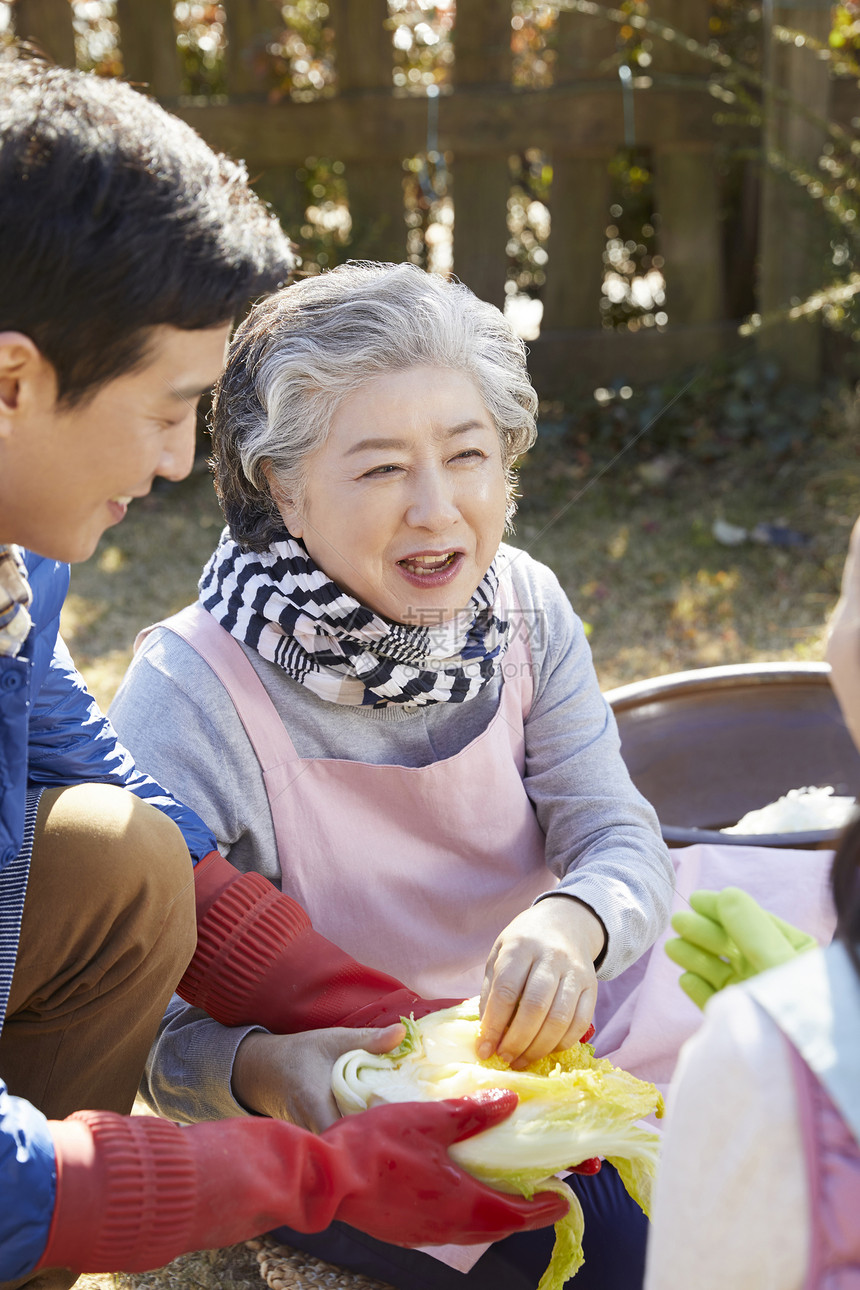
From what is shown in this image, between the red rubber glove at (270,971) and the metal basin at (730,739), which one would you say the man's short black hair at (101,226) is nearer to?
the red rubber glove at (270,971)

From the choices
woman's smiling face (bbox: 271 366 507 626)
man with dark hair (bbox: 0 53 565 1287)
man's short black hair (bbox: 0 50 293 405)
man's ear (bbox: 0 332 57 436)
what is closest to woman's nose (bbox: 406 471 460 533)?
woman's smiling face (bbox: 271 366 507 626)

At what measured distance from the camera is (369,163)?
4723mm

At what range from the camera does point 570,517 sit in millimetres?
4531

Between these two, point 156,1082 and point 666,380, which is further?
point 666,380

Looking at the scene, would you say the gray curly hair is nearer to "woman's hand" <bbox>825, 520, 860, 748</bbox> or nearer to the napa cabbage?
the napa cabbage

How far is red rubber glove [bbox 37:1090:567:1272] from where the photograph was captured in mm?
1081

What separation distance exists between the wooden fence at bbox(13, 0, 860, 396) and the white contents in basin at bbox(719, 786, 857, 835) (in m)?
2.49

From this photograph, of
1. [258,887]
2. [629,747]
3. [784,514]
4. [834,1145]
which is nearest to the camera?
[834,1145]

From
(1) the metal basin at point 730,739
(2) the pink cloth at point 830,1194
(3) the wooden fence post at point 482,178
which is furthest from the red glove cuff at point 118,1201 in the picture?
(3) the wooden fence post at point 482,178

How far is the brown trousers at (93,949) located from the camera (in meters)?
1.46

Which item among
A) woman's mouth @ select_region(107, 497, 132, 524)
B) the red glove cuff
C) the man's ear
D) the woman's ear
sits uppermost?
the man's ear

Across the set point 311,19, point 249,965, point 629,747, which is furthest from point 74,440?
point 311,19

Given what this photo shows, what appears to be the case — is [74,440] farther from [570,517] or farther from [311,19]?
[311,19]

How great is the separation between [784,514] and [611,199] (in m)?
1.63
